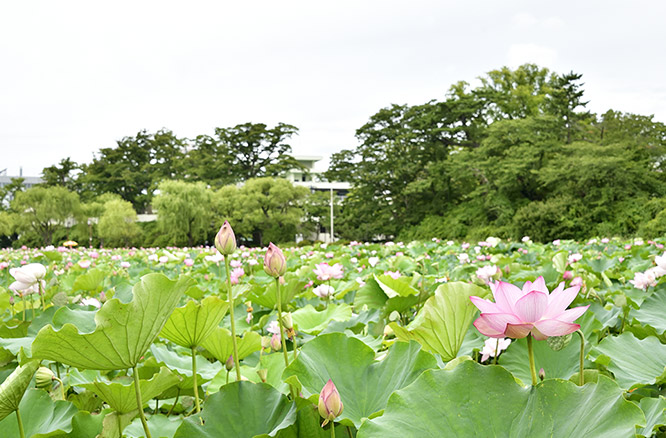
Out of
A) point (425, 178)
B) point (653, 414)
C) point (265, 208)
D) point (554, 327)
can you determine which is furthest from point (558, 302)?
point (265, 208)

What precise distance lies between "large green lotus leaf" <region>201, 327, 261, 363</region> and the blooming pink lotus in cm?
43

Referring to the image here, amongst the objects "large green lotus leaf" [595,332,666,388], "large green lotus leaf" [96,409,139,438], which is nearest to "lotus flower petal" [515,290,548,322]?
"large green lotus leaf" [595,332,666,388]

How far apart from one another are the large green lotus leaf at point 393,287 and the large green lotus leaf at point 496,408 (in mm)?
764

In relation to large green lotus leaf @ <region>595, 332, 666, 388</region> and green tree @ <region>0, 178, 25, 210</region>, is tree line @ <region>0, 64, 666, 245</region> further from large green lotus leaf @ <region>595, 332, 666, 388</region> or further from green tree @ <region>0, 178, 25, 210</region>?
large green lotus leaf @ <region>595, 332, 666, 388</region>

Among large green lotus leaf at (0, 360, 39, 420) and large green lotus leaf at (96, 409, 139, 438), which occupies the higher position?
large green lotus leaf at (0, 360, 39, 420)

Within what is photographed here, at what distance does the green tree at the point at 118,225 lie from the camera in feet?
68.6

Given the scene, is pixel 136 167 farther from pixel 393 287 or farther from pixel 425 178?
pixel 393 287

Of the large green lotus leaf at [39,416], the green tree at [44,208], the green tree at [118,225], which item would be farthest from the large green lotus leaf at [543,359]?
the green tree at [44,208]

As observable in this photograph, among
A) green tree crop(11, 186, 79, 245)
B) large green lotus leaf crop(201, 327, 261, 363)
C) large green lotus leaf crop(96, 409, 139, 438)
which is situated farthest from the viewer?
green tree crop(11, 186, 79, 245)

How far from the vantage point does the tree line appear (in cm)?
1297

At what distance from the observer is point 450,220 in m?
17.0

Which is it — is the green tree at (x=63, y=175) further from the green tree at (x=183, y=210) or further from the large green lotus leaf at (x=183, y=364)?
the large green lotus leaf at (x=183, y=364)

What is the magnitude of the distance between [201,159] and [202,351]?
2639cm

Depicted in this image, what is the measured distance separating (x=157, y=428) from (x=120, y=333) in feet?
0.78
